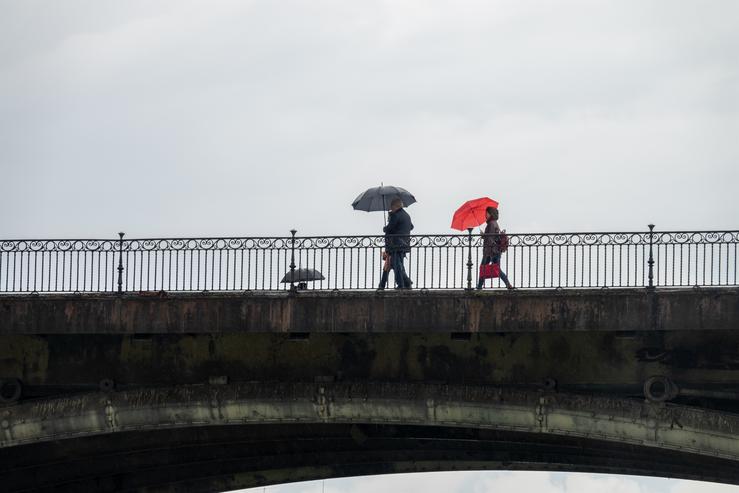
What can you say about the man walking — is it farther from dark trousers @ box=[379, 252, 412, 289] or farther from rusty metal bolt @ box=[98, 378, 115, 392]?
rusty metal bolt @ box=[98, 378, 115, 392]

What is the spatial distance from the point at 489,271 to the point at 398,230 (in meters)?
1.96

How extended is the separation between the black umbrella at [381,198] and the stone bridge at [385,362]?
2.92 metres

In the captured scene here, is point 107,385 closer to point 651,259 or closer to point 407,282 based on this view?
point 407,282

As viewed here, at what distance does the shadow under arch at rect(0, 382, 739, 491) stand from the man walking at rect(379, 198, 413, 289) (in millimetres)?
1901

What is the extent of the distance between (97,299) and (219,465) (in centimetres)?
920

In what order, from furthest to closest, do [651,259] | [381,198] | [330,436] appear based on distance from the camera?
[330,436], [381,198], [651,259]

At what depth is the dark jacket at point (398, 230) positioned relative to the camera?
29.2 metres

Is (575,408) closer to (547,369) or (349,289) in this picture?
(547,369)

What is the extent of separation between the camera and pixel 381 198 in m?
31.3

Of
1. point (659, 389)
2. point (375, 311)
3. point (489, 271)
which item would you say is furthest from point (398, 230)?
point (659, 389)

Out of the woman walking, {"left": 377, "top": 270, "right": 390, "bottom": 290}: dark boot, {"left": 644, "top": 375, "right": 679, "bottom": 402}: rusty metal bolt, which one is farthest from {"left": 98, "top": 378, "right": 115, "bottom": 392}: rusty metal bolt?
{"left": 644, "top": 375, "right": 679, "bottom": 402}: rusty metal bolt

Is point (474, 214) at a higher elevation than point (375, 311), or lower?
higher

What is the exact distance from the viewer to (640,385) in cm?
2859

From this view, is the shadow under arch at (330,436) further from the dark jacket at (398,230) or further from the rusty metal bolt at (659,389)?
the dark jacket at (398,230)
